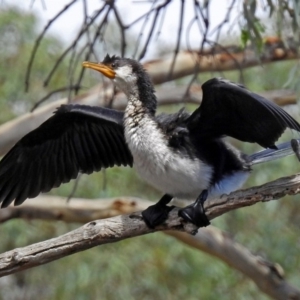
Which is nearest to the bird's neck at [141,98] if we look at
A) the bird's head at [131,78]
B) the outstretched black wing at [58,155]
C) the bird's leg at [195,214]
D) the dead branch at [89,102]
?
the bird's head at [131,78]

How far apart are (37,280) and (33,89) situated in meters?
1.56

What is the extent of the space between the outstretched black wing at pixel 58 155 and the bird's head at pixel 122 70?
0.79 feet

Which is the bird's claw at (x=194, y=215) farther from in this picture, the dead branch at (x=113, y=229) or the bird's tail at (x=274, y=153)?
the bird's tail at (x=274, y=153)

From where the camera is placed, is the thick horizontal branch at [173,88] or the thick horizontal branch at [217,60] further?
the thick horizontal branch at [217,60]

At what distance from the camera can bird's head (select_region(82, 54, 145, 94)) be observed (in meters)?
3.11

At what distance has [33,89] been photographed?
7328 mm

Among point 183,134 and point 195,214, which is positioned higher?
point 183,134

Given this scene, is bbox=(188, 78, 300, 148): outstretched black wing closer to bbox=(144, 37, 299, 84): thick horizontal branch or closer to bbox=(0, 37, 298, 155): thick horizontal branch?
bbox=(0, 37, 298, 155): thick horizontal branch

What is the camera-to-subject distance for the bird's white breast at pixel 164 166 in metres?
2.85

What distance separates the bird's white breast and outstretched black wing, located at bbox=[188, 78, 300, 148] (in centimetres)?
12

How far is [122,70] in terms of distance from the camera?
3.14 metres

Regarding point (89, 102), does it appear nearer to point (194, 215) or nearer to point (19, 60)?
point (194, 215)

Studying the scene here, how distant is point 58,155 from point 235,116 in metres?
0.86

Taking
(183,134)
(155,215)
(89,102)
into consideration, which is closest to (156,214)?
(155,215)
